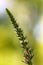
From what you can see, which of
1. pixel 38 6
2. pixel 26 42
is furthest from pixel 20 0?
pixel 26 42

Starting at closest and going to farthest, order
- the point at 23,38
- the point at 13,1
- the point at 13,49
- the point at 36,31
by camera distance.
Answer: the point at 23,38 → the point at 36,31 → the point at 13,49 → the point at 13,1

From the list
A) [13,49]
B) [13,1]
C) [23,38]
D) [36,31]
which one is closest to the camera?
[23,38]

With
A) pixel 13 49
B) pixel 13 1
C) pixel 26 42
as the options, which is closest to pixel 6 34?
pixel 13 49

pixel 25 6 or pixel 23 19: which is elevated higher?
pixel 25 6

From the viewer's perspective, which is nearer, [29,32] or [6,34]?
[29,32]

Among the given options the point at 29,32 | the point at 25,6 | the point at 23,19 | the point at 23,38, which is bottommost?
the point at 23,38

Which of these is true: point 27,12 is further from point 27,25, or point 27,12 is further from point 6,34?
point 6,34
